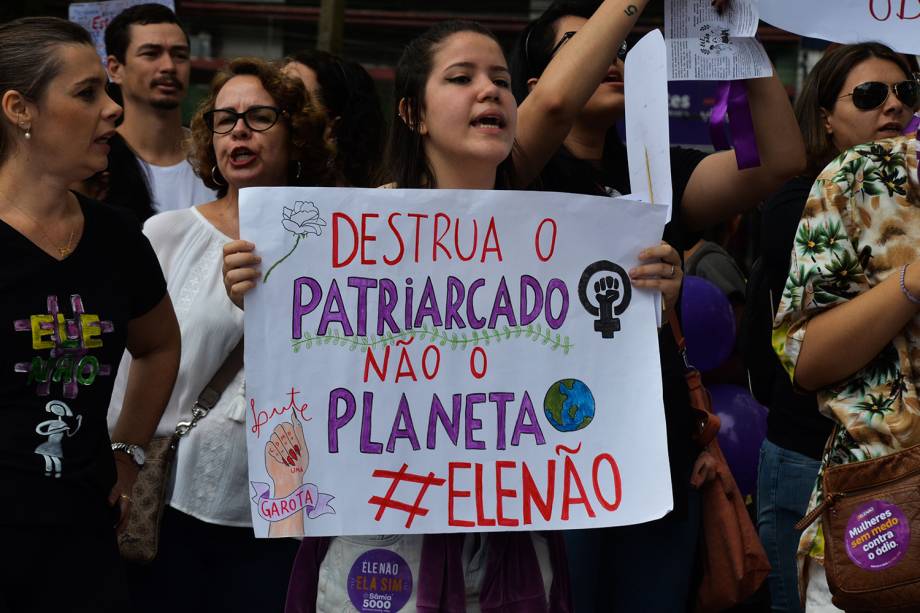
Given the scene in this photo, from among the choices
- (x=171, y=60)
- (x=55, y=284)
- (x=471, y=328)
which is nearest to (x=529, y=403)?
(x=471, y=328)

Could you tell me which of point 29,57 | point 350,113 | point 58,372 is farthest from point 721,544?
point 350,113

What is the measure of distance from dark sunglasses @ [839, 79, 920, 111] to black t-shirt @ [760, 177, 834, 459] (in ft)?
1.01

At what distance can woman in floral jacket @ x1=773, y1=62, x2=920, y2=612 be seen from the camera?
7.33 ft

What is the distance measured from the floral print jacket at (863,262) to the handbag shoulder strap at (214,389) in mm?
1625


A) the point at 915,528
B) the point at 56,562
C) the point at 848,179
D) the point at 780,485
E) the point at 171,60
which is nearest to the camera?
the point at 915,528

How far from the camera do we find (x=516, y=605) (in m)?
2.34

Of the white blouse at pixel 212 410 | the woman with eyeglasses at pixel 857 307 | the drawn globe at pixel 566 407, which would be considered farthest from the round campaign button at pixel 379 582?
the white blouse at pixel 212 410

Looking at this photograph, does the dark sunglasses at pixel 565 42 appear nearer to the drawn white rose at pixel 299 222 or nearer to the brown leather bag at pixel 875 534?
the drawn white rose at pixel 299 222

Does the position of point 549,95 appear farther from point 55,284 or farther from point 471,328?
point 55,284

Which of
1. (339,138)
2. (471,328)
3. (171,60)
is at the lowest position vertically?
(471,328)

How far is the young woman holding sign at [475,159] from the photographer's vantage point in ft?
7.73

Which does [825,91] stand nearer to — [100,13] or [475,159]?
[475,159]

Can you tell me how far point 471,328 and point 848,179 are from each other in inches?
30.9

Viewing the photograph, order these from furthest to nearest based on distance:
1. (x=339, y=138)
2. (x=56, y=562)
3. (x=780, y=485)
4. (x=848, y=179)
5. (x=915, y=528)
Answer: (x=339, y=138), (x=780, y=485), (x=56, y=562), (x=848, y=179), (x=915, y=528)
